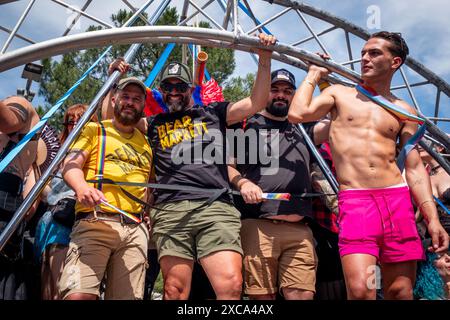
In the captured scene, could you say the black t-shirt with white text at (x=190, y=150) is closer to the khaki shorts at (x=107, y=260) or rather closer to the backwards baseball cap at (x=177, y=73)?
the backwards baseball cap at (x=177, y=73)

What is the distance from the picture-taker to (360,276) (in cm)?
259

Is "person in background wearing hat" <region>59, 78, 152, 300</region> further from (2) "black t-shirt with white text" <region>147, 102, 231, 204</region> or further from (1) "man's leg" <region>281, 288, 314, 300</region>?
(1) "man's leg" <region>281, 288, 314, 300</region>

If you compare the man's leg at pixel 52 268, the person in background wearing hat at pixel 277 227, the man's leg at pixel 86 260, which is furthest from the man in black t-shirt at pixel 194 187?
the man's leg at pixel 52 268

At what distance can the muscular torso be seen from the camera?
2.87 meters

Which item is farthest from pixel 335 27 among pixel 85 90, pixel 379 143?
pixel 85 90

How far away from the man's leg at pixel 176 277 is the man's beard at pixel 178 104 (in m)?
1.12

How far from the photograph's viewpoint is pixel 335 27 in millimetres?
5371

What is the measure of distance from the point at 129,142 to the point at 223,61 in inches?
557

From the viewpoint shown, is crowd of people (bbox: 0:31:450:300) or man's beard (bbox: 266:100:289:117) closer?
crowd of people (bbox: 0:31:450:300)

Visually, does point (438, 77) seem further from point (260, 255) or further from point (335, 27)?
point (260, 255)

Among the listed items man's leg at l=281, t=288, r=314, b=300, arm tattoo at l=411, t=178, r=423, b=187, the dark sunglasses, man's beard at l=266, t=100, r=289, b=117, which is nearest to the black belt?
the dark sunglasses

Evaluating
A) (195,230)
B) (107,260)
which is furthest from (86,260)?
(195,230)

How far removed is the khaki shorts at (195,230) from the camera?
3.00 m
